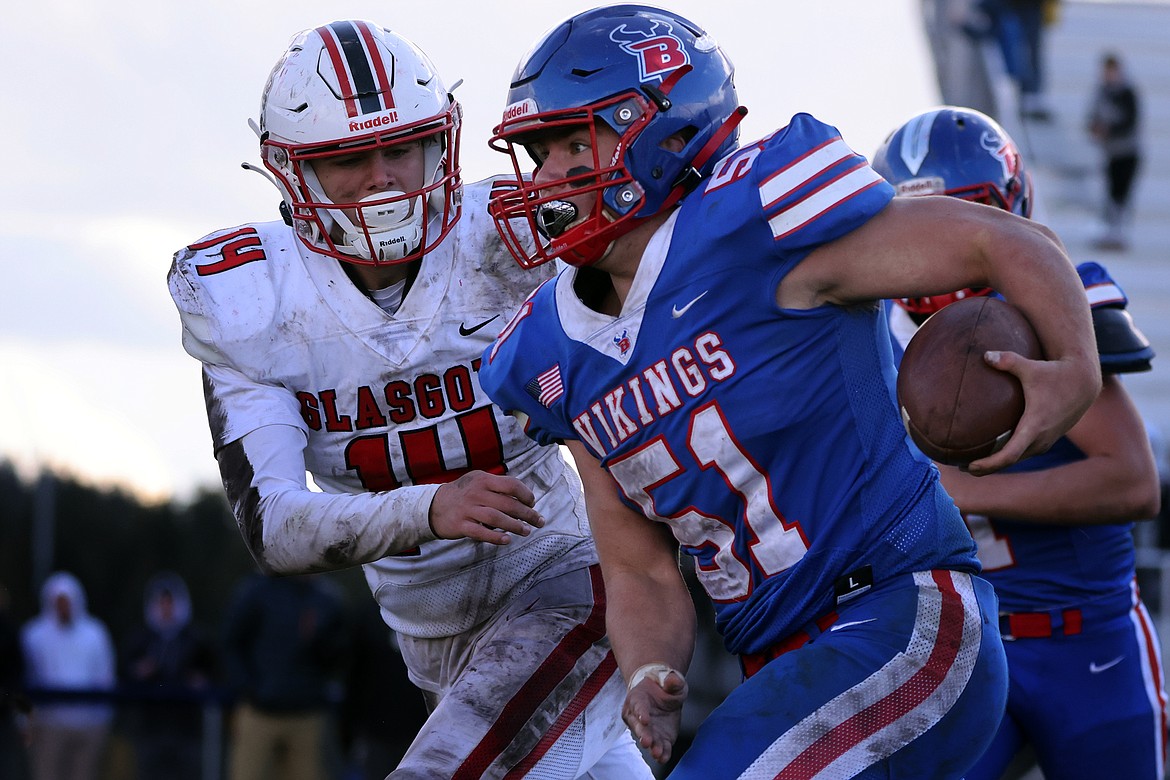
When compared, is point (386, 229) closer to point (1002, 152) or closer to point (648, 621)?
point (648, 621)

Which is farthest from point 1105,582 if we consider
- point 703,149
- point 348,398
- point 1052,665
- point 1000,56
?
point 1000,56

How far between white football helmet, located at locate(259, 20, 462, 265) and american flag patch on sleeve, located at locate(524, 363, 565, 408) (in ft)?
2.29

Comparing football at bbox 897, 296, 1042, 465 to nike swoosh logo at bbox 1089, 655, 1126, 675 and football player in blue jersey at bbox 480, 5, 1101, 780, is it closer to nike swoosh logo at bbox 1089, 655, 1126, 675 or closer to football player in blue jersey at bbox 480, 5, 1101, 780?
football player in blue jersey at bbox 480, 5, 1101, 780

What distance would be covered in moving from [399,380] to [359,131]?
0.60 m

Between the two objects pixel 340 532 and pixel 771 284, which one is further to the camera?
pixel 340 532

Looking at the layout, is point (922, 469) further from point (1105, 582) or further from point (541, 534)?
point (1105, 582)

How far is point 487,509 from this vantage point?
3.29 m

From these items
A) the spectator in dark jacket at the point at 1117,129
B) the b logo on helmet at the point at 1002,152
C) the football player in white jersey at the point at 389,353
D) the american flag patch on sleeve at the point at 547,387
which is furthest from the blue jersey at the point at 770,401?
the spectator in dark jacket at the point at 1117,129

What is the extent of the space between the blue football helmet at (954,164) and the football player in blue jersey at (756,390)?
3.98 feet

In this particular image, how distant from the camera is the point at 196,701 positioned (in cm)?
801

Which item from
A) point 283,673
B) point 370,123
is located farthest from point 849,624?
point 283,673

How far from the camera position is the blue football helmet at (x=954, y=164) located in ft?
14.4

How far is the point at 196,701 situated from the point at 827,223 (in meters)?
5.98

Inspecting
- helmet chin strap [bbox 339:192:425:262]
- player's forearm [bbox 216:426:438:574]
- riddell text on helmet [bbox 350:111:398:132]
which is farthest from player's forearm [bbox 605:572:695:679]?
Result: riddell text on helmet [bbox 350:111:398:132]
